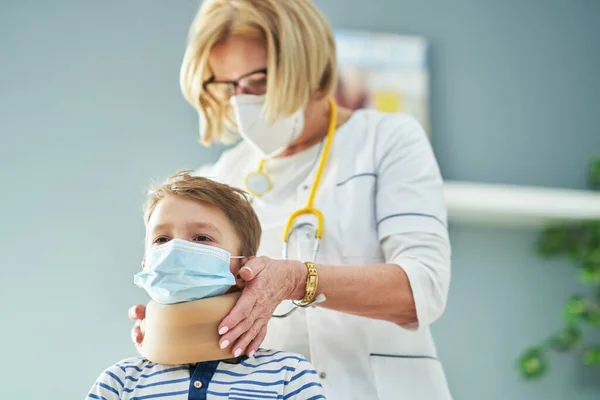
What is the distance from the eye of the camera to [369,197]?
1520 millimetres

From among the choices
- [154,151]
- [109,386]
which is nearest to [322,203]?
[109,386]

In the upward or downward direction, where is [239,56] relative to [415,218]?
upward

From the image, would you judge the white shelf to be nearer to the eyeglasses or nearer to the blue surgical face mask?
the eyeglasses

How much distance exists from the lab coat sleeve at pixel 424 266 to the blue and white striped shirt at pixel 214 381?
314 mm

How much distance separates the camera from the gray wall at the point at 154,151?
8.98ft

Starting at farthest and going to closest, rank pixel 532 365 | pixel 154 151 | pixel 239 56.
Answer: pixel 532 365, pixel 154 151, pixel 239 56

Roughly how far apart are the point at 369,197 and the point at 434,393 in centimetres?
44

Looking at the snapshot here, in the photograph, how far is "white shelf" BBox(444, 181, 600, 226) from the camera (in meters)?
3.05

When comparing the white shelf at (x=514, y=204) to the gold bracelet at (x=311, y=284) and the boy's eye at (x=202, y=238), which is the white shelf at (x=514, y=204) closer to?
the gold bracelet at (x=311, y=284)

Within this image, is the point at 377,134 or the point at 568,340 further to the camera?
the point at 568,340

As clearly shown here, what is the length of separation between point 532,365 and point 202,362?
2455 millimetres

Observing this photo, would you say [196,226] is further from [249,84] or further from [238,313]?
[249,84]

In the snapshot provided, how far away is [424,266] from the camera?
1371mm

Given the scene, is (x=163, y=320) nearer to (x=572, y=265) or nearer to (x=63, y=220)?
(x=63, y=220)
